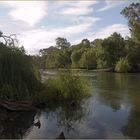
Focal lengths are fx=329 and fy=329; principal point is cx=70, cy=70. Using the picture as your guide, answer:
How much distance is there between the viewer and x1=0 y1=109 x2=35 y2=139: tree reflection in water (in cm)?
1133

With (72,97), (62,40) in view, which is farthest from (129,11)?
(72,97)

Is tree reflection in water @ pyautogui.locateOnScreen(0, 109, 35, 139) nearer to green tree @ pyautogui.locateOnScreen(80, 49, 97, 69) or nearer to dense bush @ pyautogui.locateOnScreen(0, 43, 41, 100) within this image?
dense bush @ pyautogui.locateOnScreen(0, 43, 41, 100)

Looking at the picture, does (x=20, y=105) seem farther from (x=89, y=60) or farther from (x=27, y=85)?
(x=89, y=60)

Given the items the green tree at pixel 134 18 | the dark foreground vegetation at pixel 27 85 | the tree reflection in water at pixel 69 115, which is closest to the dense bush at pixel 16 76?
the dark foreground vegetation at pixel 27 85

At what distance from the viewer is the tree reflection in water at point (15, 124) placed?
11326mm

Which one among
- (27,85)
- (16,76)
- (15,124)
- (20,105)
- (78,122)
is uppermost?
(16,76)

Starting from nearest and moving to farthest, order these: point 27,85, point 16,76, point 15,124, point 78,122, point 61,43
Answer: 1. point 15,124
2. point 78,122
3. point 16,76
4. point 27,85
5. point 61,43

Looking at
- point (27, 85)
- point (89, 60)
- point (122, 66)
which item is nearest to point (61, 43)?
point (89, 60)

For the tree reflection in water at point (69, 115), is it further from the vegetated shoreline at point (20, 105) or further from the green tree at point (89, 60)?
the green tree at point (89, 60)

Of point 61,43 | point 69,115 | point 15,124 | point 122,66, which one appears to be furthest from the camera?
point 61,43

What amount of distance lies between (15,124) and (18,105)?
2.32 meters

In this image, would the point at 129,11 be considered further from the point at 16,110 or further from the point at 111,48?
the point at 16,110

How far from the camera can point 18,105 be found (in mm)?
15039

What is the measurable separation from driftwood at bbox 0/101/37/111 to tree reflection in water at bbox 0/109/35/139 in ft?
0.99
